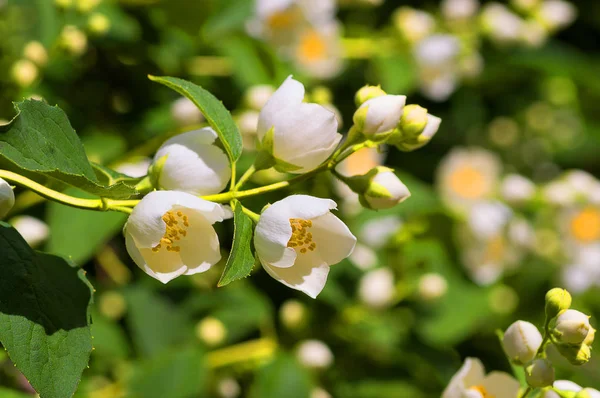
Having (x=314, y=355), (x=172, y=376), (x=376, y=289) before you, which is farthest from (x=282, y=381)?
(x=376, y=289)

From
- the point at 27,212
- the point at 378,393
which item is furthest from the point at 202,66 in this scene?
the point at 378,393

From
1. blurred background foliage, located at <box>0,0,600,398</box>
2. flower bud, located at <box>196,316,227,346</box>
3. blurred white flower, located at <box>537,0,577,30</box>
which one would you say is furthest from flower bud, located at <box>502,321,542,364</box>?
blurred white flower, located at <box>537,0,577,30</box>

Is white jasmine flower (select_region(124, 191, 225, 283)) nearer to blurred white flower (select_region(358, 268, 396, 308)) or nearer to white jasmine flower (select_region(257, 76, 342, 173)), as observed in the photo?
white jasmine flower (select_region(257, 76, 342, 173))

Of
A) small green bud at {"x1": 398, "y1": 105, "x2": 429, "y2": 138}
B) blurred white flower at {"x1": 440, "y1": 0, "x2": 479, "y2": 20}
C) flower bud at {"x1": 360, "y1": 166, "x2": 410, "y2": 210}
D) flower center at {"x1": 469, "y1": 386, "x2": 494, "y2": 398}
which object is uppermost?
small green bud at {"x1": 398, "y1": 105, "x2": 429, "y2": 138}

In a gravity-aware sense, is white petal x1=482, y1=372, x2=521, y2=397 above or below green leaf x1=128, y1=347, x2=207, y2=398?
above

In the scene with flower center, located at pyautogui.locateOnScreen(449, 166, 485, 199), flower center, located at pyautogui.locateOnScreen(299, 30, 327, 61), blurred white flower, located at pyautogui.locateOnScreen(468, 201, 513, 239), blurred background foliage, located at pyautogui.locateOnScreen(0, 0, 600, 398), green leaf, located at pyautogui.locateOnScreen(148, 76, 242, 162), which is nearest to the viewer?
green leaf, located at pyautogui.locateOnScreen(148, 76, 242, 162)

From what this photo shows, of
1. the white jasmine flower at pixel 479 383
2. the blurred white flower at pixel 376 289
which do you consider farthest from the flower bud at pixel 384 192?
the blurred white flower at pixel 376 289

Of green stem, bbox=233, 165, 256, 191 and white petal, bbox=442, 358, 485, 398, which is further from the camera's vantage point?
white petal, bbox=442, 358, 485, 398

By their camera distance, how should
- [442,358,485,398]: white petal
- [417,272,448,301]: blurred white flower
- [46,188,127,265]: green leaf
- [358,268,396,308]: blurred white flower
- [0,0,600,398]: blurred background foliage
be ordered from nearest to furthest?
[442,358,485,398]: white petal, [46,188,127,265]: green leaf, [0,0,600,398]: blurred background foliage, [358,268,396,308]: blurred white flower, [417,272,448,301]: blurred white flower
